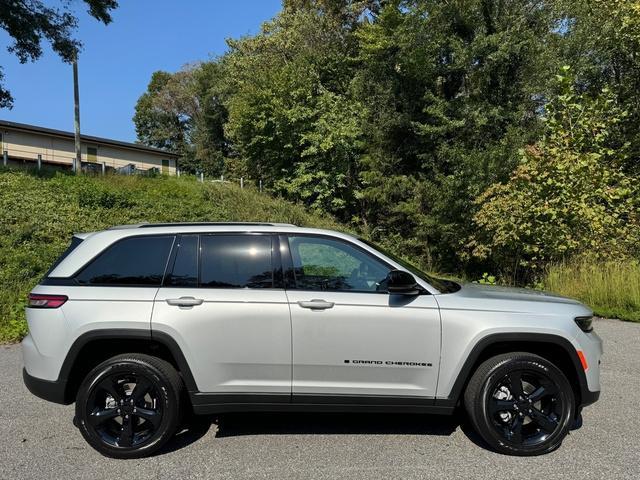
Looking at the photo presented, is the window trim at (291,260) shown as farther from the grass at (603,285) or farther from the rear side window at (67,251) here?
the grass at (603,285)

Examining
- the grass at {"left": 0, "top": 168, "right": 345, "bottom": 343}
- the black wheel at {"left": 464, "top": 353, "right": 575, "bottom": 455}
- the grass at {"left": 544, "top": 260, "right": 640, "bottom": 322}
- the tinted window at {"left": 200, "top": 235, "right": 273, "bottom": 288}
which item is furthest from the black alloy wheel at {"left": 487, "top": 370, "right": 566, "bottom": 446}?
the grass at {"left": 0, "top": 168, "right": 345, "bottom": 343}

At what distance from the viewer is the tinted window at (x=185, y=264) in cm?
385

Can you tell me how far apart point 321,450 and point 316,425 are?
488mm

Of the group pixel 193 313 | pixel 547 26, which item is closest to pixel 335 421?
pixel 193 313

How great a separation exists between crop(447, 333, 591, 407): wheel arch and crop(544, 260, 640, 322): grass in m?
4.94

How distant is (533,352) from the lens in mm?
Answer: 3941

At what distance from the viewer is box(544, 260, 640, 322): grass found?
26.6 ft

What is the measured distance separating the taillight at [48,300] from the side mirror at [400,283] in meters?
2.47

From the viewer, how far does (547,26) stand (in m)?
15.9

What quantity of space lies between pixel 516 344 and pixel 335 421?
5.48 ft

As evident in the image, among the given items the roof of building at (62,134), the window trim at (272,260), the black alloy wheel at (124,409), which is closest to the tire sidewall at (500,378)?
the window trim at (272,260)

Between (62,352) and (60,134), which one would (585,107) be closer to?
(62,352)

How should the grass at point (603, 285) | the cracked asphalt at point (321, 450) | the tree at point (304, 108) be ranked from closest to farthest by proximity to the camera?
the cracked asphalt at point (321, 450) < the grass at point (603, 285) < the tree at point (304, 108)

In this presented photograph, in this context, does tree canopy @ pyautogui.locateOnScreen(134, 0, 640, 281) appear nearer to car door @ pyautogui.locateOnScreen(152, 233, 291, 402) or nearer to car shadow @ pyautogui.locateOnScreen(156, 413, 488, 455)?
car shadow @ pyautogui.locateOnScreen(156, 413, 488, 455)
